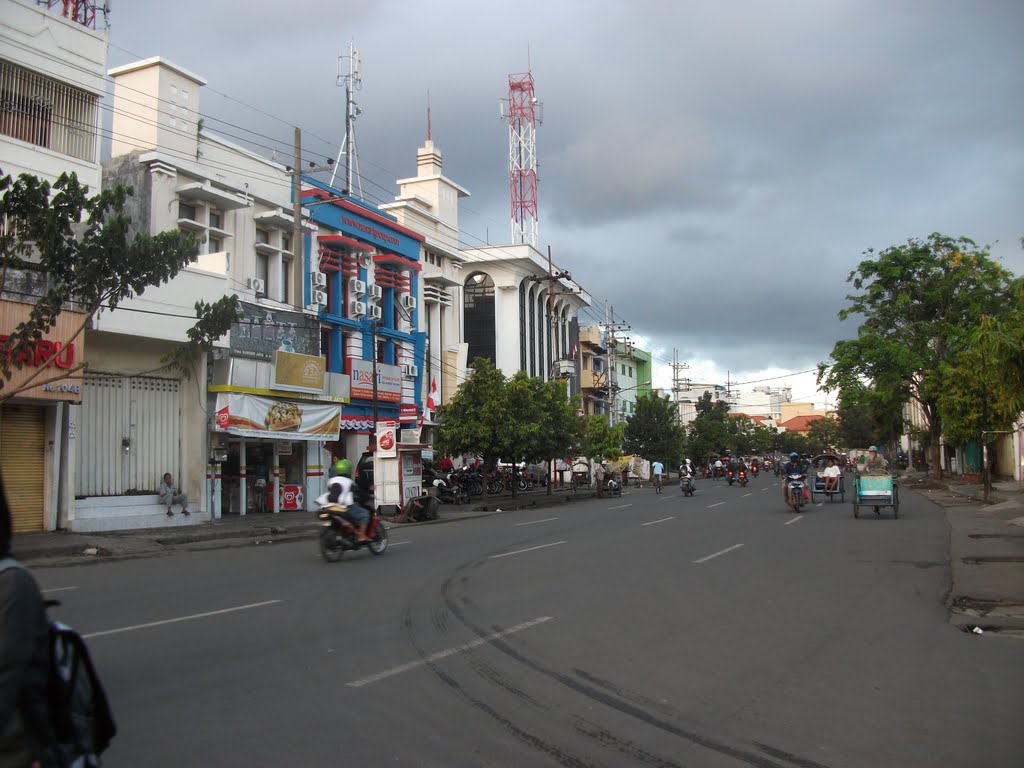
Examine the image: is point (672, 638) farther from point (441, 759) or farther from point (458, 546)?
point (458, 546)

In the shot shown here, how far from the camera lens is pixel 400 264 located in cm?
3578

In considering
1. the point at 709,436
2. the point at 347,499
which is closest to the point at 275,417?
the point at 347,499

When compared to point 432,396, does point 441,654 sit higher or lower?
lower

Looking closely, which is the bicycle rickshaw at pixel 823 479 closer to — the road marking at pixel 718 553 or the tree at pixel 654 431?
the road marking at pixel 718 553

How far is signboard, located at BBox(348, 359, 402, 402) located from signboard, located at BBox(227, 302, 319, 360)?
2736 mm

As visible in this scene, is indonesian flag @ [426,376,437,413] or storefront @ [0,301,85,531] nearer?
storefront @ [0,301,85,531]

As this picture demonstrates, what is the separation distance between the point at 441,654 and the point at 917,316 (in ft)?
137

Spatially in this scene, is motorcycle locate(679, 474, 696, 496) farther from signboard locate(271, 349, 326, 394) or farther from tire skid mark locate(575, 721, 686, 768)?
tire skid mark locate(575, 721, 686, 768)

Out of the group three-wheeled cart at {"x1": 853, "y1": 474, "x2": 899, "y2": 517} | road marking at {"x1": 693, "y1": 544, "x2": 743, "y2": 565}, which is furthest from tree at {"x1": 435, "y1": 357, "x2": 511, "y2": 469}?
road marking at {"x1": 693, "y1": 544, "x2": 743, "y2": 565}

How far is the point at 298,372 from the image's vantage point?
2828 cm

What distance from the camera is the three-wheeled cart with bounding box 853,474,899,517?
20531mm


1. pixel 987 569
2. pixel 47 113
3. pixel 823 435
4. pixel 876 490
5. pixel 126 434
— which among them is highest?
→ pixel 47 113

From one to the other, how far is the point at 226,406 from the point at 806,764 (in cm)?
2272

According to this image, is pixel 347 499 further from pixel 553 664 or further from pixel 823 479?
pixel 823 479
